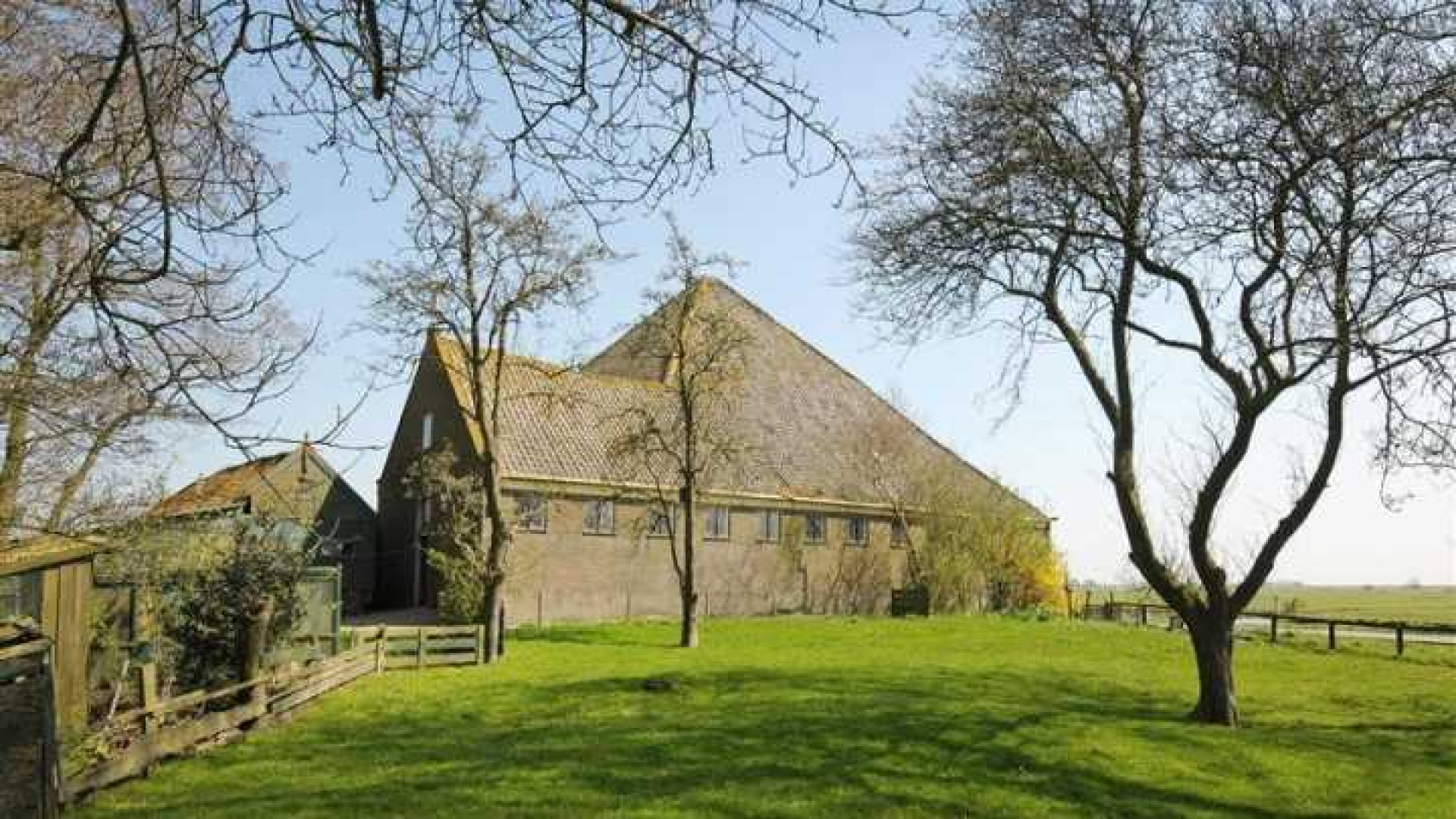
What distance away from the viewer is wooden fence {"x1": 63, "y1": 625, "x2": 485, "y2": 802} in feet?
40.2

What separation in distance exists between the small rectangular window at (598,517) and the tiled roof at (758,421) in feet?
2.67

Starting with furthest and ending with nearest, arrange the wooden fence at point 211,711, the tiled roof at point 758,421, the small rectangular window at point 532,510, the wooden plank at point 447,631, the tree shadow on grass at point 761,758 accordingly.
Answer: the tiled roof at point 758,421
the small rectangular window at point 532,510
the wooden plank at point 447,631
the wooden fence at point 211,711
the tree shadow on grass at point 761,758

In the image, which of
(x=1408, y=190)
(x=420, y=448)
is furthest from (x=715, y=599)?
(x=1408, y=190)

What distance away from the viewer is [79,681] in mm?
13688

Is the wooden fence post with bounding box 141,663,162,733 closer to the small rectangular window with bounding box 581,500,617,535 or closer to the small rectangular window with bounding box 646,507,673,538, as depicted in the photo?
the small rectangular window with bounding box 646,507,673,538

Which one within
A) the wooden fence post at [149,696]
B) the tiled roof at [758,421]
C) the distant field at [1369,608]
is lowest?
the distant field at [1369,608]

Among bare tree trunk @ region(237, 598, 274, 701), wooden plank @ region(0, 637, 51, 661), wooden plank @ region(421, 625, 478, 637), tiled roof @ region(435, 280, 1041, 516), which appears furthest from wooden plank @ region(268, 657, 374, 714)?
tiled roof @ region(435, 280, 1041, 516)

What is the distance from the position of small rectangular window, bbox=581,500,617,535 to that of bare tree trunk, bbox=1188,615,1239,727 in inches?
934

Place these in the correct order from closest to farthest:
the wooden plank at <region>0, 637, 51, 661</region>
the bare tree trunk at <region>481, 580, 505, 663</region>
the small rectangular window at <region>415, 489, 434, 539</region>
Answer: the wooden plank at <region>0, 637, 51, 661</region> → the bare tree trunk at <region>481, 580, 505, 663</region> → the small rectangular window at <region>415, 489, 434, 539</region>

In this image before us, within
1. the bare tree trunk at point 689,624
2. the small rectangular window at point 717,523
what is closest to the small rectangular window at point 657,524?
the small rectangular window at point 717,523

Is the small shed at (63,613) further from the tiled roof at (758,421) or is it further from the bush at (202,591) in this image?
the tiled roof at (758,421)

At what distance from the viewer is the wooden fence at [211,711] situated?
12.2 meters

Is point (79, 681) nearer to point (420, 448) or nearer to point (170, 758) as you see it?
point (170, 758)

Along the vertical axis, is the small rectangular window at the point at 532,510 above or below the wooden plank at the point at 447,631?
above
